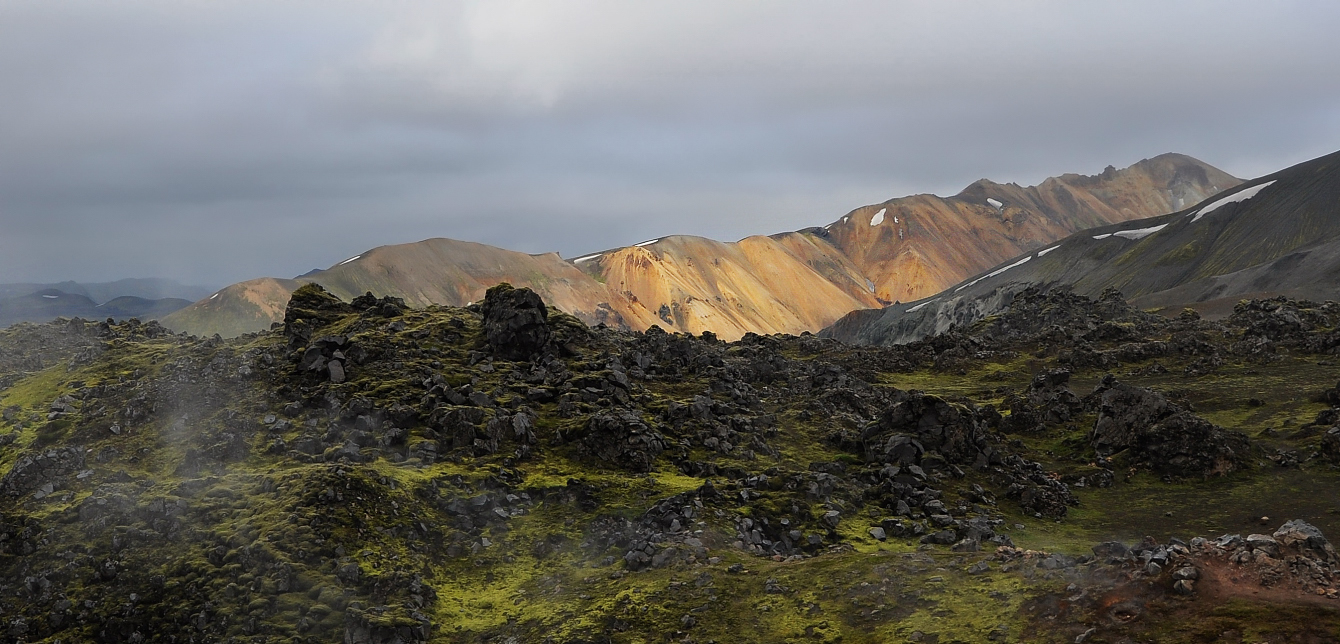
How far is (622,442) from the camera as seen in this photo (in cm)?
3641

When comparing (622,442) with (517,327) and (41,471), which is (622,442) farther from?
(41,471)

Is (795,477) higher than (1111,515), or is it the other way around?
(795,477)

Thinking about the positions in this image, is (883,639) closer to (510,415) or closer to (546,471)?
(546,471)

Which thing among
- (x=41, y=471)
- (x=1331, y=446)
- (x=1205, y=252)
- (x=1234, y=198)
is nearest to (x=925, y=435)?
(x=1331, y=446)

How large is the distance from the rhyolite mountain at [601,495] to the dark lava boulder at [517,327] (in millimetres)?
175

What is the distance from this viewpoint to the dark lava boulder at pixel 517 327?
46.6 m

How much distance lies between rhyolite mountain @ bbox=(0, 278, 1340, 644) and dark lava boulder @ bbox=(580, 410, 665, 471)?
0.15m

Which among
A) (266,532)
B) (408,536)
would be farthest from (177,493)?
(408,536)

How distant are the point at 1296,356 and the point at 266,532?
225 feet

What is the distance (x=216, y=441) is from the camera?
3441 centimetres

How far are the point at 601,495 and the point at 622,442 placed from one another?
463cm

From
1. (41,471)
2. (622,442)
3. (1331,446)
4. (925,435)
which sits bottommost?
(1331,446)

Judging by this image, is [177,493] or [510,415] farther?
[510,415]

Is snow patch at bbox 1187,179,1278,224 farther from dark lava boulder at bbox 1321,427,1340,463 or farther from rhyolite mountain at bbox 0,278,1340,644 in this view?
dark lava boulder at bbox 1321,427,1340,463
